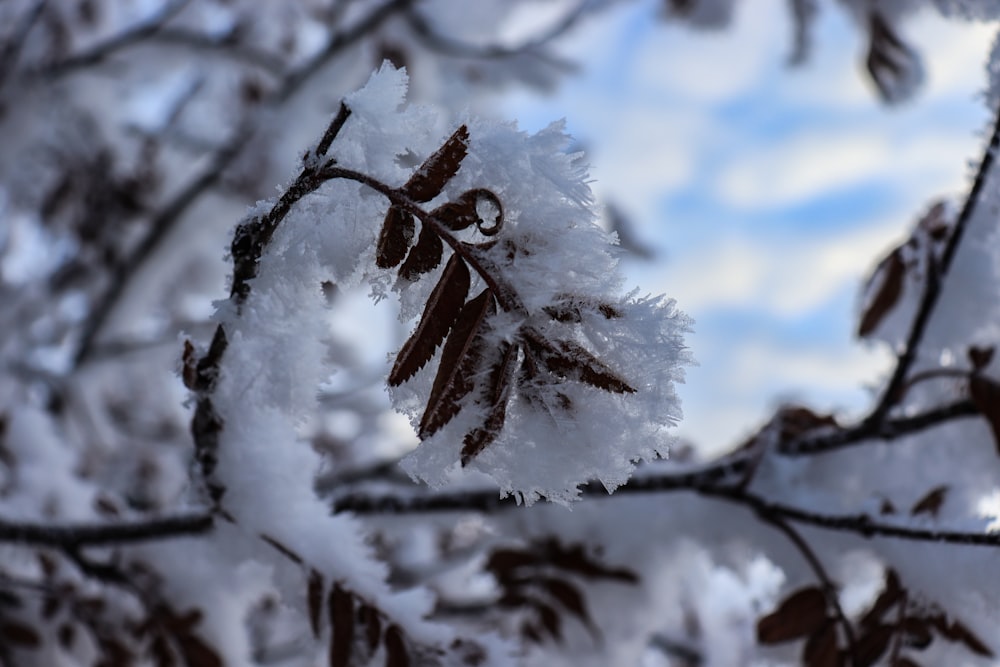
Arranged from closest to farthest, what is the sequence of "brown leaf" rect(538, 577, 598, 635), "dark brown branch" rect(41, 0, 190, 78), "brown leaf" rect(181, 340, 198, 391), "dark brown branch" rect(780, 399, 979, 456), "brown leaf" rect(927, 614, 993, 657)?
"brown leaf" rect(181, 340, 198, 391) < "brown leaf" rect(927, 614, 993, 657) < "dark brown branch" rect(780, 399, 979, 456) < "brown leaf" rect(538, 577, 598, 635) < "dark brown branch" rect(41, 0, 190, 78)

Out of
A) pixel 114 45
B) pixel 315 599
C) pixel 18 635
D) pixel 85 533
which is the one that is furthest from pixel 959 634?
pixel 114 45

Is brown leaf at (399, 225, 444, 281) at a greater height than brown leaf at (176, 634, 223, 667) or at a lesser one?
greater

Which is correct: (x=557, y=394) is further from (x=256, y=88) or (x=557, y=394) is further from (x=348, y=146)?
(x=256, y=88)

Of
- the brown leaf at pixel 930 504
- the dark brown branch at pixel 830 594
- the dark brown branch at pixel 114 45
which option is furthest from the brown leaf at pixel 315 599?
the dark brown branch at pixel 114 45

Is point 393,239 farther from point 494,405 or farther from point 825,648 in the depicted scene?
point 825,648

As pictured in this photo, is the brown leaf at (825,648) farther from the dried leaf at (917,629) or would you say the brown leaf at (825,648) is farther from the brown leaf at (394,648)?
the brown leaf at (394,648)

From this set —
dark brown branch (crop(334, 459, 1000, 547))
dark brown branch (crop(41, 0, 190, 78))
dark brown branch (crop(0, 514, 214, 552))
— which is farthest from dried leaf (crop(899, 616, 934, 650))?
dark brown branch (crop(41, 0, 190, 78))

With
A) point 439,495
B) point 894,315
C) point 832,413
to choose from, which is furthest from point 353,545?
point 894,315

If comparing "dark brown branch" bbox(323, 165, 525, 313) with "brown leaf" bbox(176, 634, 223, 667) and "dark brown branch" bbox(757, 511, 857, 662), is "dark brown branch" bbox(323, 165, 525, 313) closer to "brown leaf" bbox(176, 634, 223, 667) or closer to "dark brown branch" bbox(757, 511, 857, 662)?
"dark brown branch" bbox(757, 511, 857, 662)
